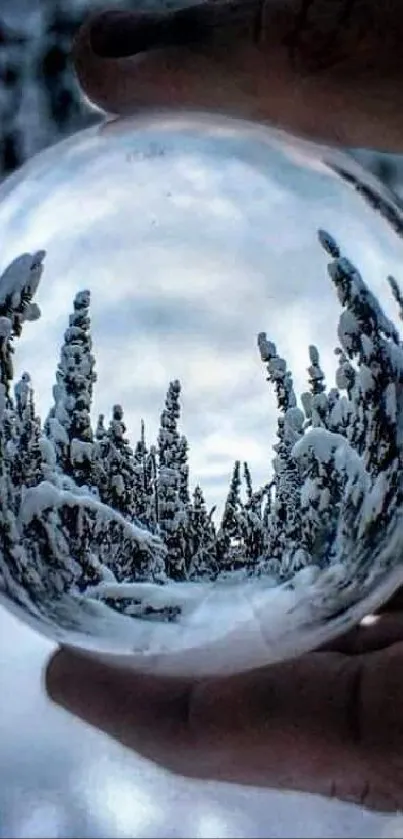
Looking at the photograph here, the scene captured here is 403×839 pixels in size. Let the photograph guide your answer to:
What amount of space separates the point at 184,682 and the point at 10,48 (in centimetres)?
52

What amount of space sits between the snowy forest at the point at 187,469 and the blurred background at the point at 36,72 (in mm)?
425

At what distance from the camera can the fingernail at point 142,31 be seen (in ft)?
1.31

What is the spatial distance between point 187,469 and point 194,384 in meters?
0.03

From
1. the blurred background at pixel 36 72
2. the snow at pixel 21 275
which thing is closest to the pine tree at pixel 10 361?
the snow at pixel 21 275

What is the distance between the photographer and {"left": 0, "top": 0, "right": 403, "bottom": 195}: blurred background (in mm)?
773

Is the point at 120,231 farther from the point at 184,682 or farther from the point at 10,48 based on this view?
the point at 10,48

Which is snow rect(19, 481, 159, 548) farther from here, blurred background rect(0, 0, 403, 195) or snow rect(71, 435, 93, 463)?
blurred background rect(0, 0, 403, 195)

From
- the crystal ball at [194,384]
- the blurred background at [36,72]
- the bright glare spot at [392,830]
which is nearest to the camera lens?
the crystal ball at [194,384]

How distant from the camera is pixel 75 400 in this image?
14.7 inches

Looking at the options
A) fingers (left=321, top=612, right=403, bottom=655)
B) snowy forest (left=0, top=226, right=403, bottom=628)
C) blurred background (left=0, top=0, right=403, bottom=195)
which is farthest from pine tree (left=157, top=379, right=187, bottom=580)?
blurred background (left=0, top=0, right=403, bottom=195)

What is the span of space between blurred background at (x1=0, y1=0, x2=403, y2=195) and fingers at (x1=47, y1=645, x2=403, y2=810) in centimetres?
42

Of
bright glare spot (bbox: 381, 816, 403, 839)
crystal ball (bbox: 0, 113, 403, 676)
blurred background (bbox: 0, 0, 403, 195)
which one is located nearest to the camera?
crystal ball (bbox: 0, 113, 403, 676)

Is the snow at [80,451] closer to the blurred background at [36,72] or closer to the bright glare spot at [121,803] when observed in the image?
the bright glare spot at [121,803]

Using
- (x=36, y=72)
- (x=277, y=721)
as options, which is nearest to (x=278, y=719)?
(x=277, y=721)
